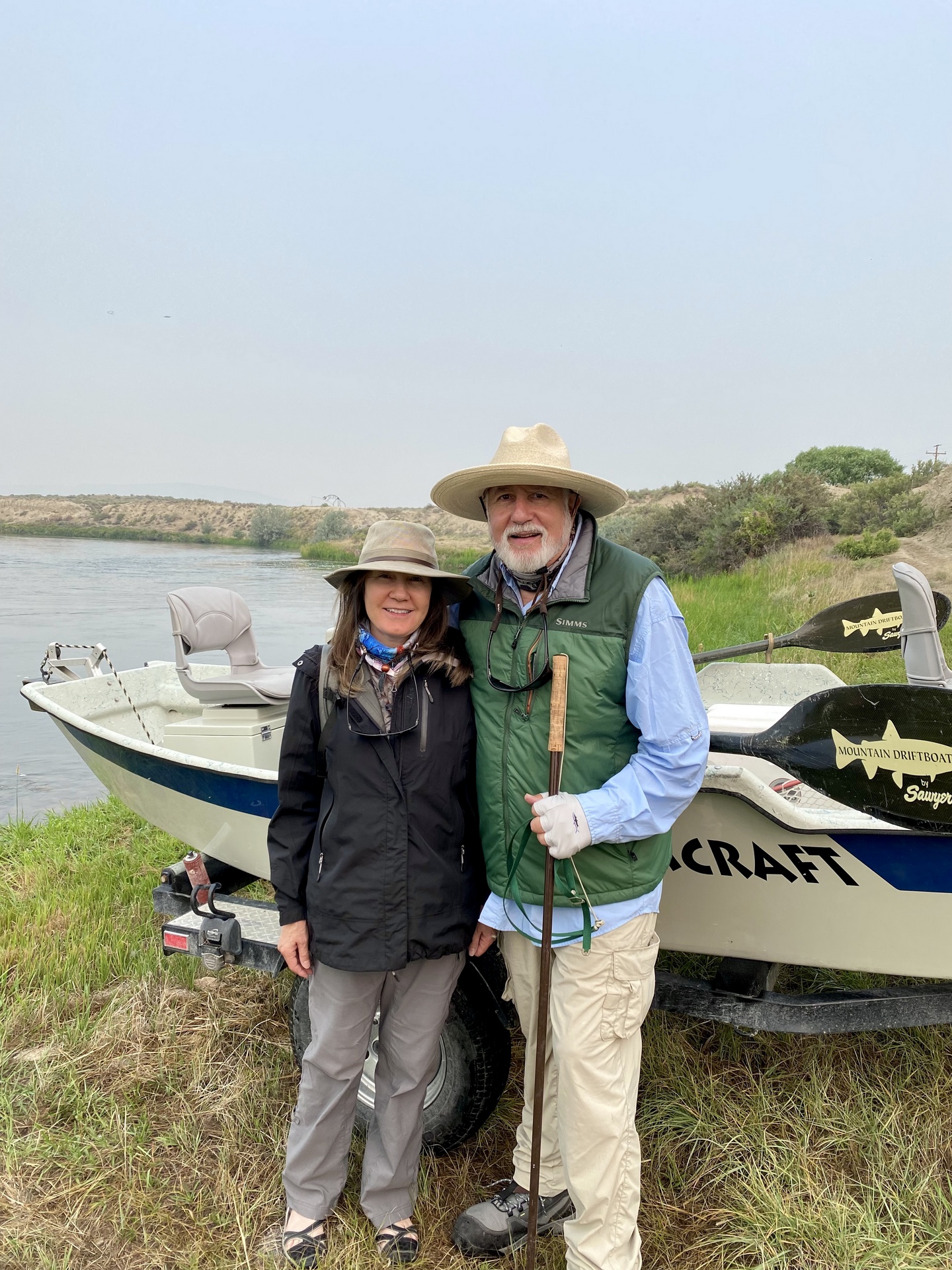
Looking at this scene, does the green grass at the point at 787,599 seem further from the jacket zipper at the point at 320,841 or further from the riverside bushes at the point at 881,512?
the jacket zipper at the point at 320,841

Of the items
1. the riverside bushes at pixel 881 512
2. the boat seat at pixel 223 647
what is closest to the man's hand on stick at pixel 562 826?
the boat seat at pixel 223 647

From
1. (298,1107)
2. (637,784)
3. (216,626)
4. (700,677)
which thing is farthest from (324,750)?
(700,677)

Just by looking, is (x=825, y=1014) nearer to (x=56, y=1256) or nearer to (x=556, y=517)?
(x=556, y=517)

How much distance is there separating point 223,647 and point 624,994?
2952 millimetres

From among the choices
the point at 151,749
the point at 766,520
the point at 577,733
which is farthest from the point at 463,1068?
the point at 766,520

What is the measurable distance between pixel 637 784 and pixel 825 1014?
1199 mm

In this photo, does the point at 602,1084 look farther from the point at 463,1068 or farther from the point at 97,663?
the point at 97,663

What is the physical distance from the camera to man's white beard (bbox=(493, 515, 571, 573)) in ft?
6.66

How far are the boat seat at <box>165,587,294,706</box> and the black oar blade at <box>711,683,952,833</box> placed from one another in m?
2.48

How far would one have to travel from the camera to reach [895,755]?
193cm

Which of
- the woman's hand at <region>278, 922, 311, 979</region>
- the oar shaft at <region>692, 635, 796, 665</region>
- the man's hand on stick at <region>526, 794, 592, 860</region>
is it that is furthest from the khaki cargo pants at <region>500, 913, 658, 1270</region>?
the oar shaft at <region>692, 635, 796, 665</region>

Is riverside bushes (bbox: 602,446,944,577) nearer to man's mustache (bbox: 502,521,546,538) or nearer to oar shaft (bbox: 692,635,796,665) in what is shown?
oar shaft (bbox: 692,635,796,665)

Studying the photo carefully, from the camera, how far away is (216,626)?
14.0 ft

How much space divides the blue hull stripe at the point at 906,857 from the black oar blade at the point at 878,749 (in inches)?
7.2
